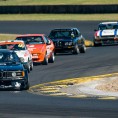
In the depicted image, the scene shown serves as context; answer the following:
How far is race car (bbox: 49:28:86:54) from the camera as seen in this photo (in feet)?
122

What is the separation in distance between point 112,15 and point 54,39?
23.7 m

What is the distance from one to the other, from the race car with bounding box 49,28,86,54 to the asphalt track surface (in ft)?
1.38

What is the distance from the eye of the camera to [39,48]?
105ft

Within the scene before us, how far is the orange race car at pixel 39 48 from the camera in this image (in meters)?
31.6

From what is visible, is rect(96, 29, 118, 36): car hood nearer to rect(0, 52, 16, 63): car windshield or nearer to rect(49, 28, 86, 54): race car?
rect(49, 28, 86, 54): race car

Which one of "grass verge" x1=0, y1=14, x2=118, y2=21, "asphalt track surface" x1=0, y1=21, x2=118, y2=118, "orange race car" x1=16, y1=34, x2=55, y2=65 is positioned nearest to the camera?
"asphalt track surface" x1=0, y1=21, x2=118, y2=118

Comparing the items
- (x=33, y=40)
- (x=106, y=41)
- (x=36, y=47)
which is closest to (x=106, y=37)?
(x=106, y=41)

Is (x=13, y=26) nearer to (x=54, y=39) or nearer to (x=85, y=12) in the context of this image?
(x=85, y=12)

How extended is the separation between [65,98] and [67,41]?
57.1 feet

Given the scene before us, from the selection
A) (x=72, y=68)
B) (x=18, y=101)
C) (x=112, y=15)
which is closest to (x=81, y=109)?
(x=18, y=101)

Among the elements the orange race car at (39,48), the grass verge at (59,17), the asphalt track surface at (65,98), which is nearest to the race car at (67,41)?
the asphalt track surface at (65,98)

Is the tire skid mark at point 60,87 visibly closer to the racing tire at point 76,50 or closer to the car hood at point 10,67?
the car hood at point 10,67

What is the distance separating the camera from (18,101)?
62.2 feet

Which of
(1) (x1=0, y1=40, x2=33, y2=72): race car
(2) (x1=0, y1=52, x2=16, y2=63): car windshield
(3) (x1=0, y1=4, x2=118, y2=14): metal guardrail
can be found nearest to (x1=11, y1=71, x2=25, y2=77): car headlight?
(2) (x1=0, y1=52, x2=16, y2=63): car windshield
